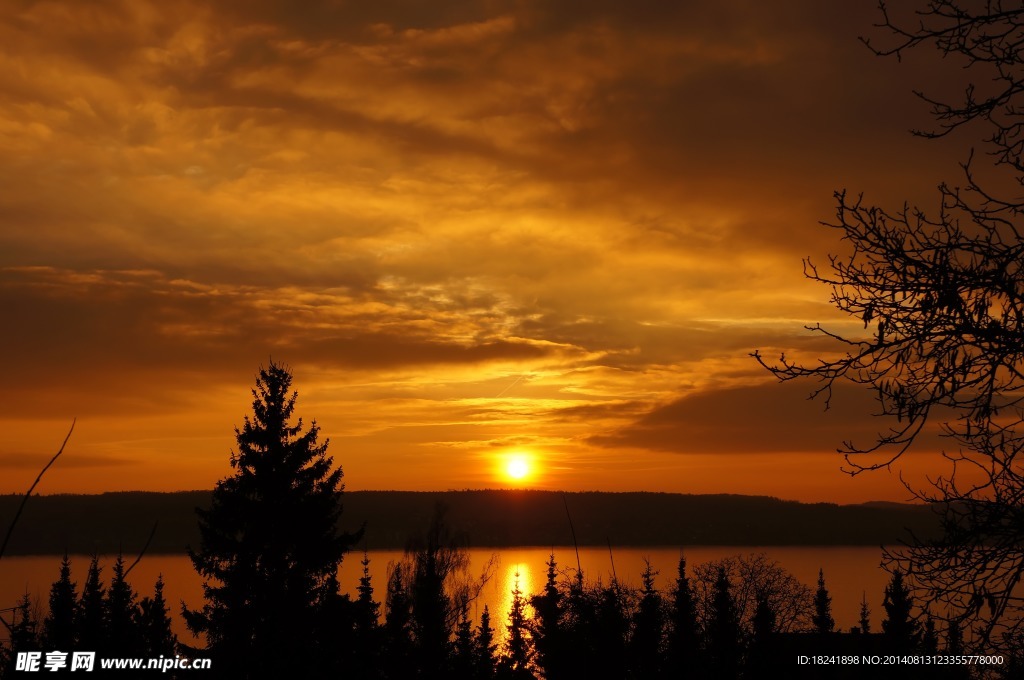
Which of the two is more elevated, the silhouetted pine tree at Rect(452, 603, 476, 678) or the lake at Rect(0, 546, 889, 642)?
the silhouetted pine tree at Rect(452, 603, 476, 678)

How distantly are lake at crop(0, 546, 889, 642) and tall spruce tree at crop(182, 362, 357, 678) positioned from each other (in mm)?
24027

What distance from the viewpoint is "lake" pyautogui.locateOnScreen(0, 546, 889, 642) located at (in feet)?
242

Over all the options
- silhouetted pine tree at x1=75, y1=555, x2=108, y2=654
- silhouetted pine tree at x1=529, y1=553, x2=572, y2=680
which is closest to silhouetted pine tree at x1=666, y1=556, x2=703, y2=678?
silhouetted pine tree at x1=529, y1=553, x2=572, y2=680

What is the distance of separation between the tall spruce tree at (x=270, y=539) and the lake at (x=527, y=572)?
78.8 ft

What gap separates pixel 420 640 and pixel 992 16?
36387mm

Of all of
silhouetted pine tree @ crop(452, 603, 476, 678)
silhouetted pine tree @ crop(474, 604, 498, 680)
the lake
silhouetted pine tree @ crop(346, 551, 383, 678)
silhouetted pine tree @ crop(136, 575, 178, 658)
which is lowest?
the lake

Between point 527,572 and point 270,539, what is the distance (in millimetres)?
114735

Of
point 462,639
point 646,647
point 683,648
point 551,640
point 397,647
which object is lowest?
point 462,639

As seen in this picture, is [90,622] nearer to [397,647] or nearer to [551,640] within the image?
[551,640]

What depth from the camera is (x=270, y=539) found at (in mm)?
24656

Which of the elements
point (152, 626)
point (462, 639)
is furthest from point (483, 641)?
point (152, 626)

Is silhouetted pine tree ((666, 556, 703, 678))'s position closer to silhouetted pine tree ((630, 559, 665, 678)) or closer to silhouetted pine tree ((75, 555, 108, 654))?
silhouetted pine tree ((630, 559, 665, 678))

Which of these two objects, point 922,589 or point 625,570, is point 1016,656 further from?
point 625,570

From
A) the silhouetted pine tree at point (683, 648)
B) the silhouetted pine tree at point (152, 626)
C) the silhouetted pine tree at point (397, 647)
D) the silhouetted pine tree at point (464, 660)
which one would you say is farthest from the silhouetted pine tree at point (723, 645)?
the silhouetted pine tree at point (152, 626)
